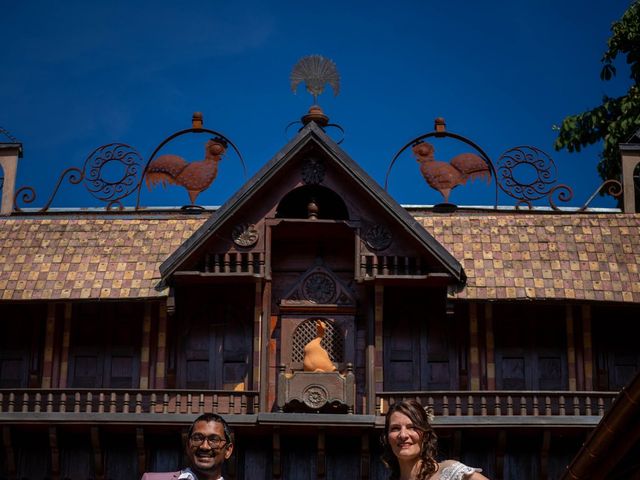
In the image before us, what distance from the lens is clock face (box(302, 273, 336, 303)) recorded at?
2342 centimetres

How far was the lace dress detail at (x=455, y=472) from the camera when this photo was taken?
823cm

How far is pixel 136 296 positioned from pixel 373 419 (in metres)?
4.23

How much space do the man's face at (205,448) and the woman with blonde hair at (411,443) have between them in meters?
1.16

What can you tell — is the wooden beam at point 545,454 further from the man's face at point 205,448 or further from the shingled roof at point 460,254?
the man's face at point 205,448

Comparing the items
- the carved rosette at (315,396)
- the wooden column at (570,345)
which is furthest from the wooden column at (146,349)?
the wooden column at (570,345)

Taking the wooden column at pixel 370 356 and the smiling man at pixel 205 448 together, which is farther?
the wooden column at pixel 370 356

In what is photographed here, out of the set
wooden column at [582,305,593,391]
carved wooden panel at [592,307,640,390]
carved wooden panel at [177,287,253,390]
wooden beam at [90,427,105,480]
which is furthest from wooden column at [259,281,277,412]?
carved wooden panel at [592,307,640,390]

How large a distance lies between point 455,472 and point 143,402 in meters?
14.4

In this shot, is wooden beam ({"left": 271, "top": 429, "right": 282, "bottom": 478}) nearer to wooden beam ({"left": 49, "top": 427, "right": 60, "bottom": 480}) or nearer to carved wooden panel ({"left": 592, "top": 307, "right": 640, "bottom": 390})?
wooden beam ({"left": 49, "top": 427, "right": 60, "bottom": 480})

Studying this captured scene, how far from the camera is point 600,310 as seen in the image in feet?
77.6

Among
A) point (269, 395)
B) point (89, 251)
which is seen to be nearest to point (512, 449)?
point (269, 395)

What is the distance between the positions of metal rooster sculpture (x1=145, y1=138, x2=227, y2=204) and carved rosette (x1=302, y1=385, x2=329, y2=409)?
487 cm

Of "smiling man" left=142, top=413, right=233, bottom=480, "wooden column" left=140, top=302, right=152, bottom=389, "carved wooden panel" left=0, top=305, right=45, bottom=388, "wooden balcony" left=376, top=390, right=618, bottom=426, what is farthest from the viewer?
"carved wooden panel" left=0, top=305, right=45, bottom=388

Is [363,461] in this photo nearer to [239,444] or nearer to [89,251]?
[239,444]
